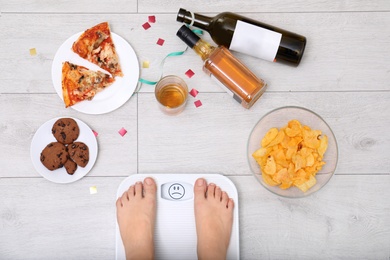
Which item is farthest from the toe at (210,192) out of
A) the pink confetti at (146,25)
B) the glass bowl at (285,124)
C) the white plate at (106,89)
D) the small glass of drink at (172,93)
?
the pink confetti at (146,25)

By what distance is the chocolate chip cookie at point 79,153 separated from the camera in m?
0.99

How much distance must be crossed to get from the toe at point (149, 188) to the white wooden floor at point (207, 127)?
0.04m

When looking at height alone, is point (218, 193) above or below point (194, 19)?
below

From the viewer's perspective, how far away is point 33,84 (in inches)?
41.7

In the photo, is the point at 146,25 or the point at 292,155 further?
the point at 146,25

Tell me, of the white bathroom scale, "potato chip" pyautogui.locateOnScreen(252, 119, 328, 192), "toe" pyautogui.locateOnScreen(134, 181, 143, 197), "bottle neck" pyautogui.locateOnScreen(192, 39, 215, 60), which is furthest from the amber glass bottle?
"toe" pyautogui.locateOnScreen(134, 181, 143, 197)

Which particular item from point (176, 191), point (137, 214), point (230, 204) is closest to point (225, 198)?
point (230, 204)

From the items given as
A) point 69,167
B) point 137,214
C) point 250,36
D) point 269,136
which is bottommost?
point 137,214

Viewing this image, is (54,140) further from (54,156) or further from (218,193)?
(218,193)

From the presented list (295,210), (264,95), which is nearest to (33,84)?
(264,95)

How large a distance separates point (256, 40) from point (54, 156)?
59 cm

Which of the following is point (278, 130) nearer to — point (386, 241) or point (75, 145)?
point (386, 241)

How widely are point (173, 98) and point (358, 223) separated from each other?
60 centimetres

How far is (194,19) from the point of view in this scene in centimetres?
98
